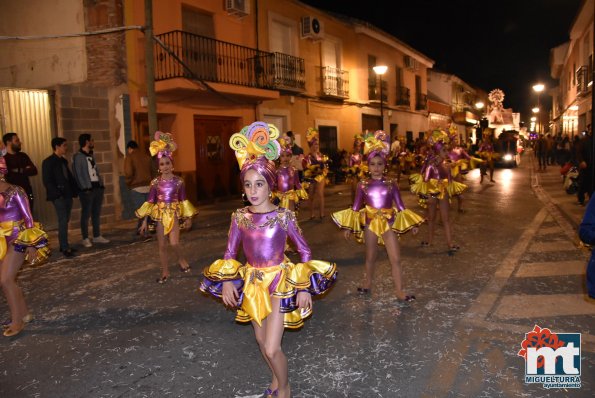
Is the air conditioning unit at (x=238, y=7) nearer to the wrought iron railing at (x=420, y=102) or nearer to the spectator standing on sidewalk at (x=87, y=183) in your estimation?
the spectator standing on sidewalk at (x=87, y=183)

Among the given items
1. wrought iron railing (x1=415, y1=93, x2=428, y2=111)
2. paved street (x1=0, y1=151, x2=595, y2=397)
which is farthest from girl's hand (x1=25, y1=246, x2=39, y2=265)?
wrought iron railing (x1=415, y1=93, x2=428, y2=111)

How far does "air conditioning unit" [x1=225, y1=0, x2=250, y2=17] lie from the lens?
16181 mm

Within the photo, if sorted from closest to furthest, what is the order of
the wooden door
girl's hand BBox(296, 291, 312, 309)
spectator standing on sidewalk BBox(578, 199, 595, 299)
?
spectator standing on sidewalk BBox(578, 199, 595, 299) < girl's hand BBox(296, 291, 312, 309) < the wooden door

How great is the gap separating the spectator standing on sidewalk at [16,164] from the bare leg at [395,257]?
6383 millimetres

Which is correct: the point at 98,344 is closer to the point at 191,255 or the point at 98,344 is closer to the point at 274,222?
the point at 274,222

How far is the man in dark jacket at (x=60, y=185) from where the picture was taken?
8539mm

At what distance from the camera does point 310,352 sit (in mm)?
4273

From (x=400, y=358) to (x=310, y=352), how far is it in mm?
791

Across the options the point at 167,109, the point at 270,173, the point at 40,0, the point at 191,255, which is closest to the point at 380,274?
the point at 191,255

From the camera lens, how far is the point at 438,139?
7.91 metres

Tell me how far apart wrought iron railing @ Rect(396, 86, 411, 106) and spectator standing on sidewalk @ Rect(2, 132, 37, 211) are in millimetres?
25401

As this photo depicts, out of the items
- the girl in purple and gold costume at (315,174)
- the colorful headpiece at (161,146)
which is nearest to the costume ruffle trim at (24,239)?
the colorful headpiece at (161,146)

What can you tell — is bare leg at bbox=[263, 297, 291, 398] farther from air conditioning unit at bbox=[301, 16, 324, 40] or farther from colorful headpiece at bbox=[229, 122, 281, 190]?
air conditioning unit at bbox=[301, 16, 324, 40]

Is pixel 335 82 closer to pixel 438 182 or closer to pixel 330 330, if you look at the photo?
pixel 438 182
